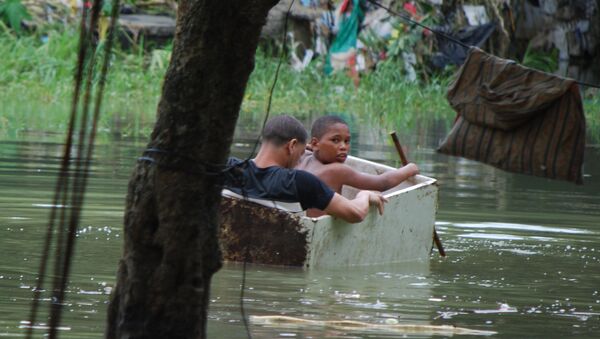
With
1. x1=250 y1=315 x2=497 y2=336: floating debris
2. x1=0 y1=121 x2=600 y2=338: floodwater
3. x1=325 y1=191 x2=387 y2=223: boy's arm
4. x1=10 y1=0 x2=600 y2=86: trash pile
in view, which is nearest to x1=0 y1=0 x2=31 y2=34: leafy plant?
x1=10 y1=0 x2=600 y2=86: trash pile

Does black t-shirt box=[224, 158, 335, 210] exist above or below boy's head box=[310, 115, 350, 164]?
below

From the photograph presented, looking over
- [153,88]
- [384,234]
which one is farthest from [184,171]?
[153,88]

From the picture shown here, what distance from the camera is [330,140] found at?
28.7 ft

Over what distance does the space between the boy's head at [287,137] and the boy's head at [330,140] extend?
1.54 feet

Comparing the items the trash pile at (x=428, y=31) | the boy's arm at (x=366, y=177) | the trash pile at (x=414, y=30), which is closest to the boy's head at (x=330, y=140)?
the boy's arm at (x=366, y=177)

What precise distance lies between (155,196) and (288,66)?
19.9 metres

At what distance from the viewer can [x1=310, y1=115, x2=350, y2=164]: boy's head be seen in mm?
8742

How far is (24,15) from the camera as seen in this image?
76.8ft

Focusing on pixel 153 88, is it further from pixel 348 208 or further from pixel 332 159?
pixel 348 208

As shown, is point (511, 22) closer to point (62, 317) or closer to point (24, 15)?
point (24, 15)

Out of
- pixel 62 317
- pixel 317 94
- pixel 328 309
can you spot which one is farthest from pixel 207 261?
pixel 317 94

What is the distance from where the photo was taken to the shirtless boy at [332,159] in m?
8.67

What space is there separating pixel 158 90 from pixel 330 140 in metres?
13.2

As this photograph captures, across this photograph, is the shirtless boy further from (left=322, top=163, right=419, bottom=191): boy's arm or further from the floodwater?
the floodwater
